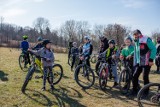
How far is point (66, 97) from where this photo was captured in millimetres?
7773

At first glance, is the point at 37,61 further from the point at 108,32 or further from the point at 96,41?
the point at 96,41

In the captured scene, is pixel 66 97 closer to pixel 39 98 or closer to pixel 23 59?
pixel 39 98

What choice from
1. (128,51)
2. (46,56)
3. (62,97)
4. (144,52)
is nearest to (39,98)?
(62,97)

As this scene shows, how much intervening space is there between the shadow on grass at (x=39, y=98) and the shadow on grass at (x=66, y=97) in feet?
1.00

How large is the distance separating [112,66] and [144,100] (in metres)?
2.37

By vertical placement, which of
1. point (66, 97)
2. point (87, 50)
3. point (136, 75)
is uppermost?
point (87, 50)

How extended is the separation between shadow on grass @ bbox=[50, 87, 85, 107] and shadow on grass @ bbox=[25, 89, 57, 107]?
0.31 metres

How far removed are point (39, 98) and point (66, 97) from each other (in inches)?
34.7

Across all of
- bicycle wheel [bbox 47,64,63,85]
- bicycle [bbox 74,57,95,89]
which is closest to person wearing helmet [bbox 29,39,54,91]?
bicycle wheel [bbox 47,64,63,85]

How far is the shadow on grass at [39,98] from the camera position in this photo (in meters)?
7.01

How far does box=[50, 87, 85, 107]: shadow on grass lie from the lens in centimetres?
706

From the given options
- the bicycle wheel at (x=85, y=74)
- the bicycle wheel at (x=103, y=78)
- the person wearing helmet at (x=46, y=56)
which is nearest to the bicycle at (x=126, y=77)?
the bicycle wheel at (x=103, y=78)

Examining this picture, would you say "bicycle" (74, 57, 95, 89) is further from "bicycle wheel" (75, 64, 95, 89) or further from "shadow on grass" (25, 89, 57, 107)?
"shadow on grass" (25, 89, 57, 107)

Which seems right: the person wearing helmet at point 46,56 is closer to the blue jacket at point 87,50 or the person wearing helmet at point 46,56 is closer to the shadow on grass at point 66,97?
the shadow on grass at point 66,97
